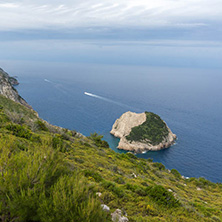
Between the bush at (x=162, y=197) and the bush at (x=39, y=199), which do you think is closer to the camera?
the bush at (x=39, y=199)

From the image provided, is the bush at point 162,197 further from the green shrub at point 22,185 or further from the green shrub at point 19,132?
the green shrub at point 19,132

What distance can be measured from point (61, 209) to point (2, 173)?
2.64 m

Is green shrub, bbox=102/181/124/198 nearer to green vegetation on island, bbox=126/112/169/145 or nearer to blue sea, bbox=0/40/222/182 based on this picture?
blue sea, bbox=0/40/222/182

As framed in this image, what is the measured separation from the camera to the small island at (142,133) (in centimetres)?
7519

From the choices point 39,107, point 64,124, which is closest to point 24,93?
point 39,107

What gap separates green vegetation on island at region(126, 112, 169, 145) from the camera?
7744cm

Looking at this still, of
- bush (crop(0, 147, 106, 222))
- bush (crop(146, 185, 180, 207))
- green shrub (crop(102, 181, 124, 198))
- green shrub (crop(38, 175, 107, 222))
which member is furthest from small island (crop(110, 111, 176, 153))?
green shrub (crop(38, 175, 107, 222))

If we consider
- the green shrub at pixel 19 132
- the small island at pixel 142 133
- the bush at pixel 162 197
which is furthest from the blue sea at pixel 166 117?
the green shrub at pixel 19 132

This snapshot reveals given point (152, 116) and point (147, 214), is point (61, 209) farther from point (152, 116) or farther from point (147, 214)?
point (152, 116)

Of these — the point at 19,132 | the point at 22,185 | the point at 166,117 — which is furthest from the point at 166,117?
the point at 22,185

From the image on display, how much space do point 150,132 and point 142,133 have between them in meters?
4.02

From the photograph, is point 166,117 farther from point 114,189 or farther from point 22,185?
point 22,185

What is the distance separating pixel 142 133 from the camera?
80062mm

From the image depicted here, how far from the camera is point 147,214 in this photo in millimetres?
9938
